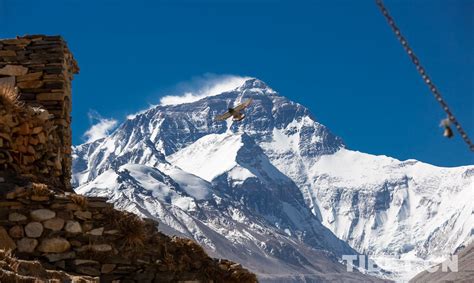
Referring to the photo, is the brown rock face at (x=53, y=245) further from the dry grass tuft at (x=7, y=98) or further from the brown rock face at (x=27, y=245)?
the dry grass tuft at (x=7, y=98)

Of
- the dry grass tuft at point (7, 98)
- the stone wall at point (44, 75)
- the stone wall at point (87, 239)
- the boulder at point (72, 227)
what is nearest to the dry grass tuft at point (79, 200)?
the stone wall at point (87, 239)

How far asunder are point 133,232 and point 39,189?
1400 mm

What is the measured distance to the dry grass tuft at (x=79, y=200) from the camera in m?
12.5

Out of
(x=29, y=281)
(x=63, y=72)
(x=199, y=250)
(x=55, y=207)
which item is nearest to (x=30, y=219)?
(x=55, y=207)

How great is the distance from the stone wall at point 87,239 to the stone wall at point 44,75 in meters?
4.67

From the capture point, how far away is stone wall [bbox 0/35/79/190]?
1753 centimetres

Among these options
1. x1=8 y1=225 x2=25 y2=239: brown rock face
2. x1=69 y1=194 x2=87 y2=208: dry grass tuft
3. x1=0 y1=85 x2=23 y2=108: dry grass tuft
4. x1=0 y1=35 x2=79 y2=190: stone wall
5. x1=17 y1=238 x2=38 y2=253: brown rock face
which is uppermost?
x1=0 y1=35 x2=79 y2=190: stone wall

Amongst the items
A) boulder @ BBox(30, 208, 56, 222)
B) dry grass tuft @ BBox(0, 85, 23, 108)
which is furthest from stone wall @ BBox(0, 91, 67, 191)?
boulder @ BBox(30, 208, 56, 222)

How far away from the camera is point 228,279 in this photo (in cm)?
1318

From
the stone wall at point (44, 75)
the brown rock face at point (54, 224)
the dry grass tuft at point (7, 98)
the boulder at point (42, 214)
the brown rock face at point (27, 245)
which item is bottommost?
the brown rock face at point (27, 245)

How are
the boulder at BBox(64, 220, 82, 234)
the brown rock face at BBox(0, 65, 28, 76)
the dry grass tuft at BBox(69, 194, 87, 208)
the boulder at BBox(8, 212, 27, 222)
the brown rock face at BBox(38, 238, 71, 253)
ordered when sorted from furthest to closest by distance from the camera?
the brown rock face at BBox(0, 65, 28, 76) < the dry grass tuft at BBox(69, 194, 87, 208) < the boulder at BBox(64, 220, 82, 234) < the boulder at BBox(8, 212, 27, 222) < the brown rock face at BBox(38, 238, 71, 253)

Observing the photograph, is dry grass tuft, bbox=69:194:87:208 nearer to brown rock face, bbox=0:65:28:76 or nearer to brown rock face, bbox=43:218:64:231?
brown rock face, bbox=43:218:64:231

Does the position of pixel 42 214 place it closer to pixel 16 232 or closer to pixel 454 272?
pixel 16 232

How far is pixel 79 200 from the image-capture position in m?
12.6
